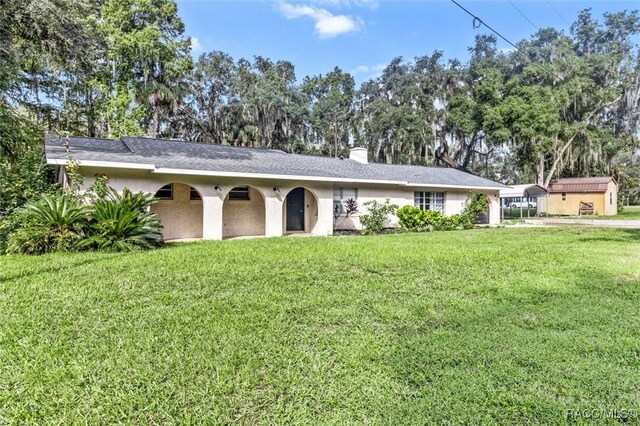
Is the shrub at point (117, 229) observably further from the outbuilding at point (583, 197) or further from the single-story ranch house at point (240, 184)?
the outbuilding at point (583, 197)

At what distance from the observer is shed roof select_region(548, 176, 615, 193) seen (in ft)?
87.6

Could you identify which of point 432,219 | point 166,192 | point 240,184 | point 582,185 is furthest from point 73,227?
point 582,185

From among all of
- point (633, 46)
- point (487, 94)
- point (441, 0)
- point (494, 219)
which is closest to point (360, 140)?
point (487, 94)

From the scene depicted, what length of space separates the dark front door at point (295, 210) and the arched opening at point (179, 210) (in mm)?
3525

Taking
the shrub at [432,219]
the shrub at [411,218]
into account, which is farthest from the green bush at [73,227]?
the shrub at [432,219]

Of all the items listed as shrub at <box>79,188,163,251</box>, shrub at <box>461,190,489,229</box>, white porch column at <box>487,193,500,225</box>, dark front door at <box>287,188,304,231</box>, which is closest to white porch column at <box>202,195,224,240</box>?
shrub at <box>79,188,163,251</box>

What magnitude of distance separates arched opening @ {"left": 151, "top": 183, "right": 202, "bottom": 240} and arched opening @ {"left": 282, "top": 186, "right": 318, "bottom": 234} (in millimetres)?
3490

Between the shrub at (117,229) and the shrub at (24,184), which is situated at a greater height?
the shrub at (24,184)

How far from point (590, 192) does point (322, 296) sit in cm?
3002

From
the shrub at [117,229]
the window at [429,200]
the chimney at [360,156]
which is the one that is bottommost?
the shrub at [117,229]

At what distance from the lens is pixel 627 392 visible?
2.66 metres

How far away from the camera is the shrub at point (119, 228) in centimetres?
786

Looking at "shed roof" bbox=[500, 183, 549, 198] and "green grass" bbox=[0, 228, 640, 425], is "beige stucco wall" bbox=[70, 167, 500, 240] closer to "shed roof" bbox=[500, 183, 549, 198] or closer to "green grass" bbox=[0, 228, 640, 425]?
"green grass" bbox=[0, 228, 640, 425]

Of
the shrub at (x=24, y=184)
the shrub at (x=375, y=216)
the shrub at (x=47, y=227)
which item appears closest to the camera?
the shrub at (x=47, y=227)
